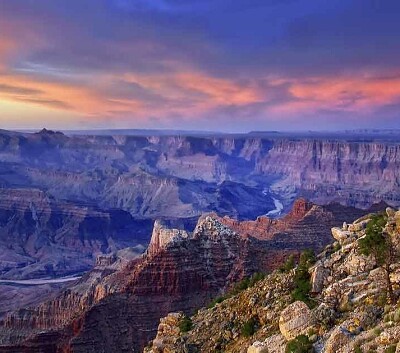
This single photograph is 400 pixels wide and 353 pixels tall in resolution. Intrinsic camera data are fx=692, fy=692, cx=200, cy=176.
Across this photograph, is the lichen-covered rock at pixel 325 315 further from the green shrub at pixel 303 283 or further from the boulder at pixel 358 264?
the boulder at pixel 358 264

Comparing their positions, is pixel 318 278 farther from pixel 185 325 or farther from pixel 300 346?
pixel 185 325

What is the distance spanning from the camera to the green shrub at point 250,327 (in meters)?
28.8

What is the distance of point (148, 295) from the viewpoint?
73250 mm

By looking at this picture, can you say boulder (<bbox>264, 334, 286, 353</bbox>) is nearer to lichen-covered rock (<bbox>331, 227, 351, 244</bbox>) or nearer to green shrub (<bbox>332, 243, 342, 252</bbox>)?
green shrub (<bbox>332, 243, 342, 252</bbox>)

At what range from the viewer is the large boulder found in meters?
24.5

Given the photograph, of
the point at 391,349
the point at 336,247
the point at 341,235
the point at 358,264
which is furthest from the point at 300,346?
the point at 341,235

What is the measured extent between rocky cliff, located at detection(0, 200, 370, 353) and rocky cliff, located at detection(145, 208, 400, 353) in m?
31.9

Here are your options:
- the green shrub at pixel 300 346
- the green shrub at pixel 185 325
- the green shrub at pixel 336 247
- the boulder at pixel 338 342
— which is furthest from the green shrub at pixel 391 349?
the green shrub at pixel 185 325

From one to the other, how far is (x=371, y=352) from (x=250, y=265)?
5584cm

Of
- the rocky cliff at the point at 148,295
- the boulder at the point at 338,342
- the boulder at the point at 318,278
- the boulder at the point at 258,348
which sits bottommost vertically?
the rocky cliff at the point at 148,295

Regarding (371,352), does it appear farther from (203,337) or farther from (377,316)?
(203,337)

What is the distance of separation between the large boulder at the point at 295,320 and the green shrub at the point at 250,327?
304cm

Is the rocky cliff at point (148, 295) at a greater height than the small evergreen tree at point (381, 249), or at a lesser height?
lesser

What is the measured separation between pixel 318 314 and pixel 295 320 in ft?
2.81
